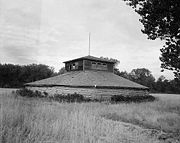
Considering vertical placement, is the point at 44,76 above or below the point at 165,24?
below

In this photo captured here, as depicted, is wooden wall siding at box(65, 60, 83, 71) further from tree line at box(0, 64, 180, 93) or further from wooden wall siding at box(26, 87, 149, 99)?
wooden wall siding at box(26, 87, 149, 99)

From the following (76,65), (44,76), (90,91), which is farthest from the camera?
(44,76)

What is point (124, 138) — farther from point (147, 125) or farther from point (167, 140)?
point (147, 125)

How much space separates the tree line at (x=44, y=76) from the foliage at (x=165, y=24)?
5.30ft

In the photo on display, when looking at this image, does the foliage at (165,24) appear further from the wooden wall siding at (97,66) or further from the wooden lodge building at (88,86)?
the wooden wall siding at (97,66)

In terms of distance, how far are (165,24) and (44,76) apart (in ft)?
117

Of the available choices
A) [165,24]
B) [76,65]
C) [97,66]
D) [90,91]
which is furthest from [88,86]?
[165,24]

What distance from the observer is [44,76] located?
4303 cm

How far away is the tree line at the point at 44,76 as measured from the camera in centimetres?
1675

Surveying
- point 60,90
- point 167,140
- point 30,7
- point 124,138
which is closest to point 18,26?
point 30,7

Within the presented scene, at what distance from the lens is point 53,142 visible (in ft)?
11.3

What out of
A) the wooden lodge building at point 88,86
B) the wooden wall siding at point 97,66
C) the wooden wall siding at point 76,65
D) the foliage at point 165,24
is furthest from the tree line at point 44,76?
the wooden wall siding at point 97,66

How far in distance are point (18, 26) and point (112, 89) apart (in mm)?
18671

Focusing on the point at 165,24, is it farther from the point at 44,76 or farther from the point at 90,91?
the point at 44,76
